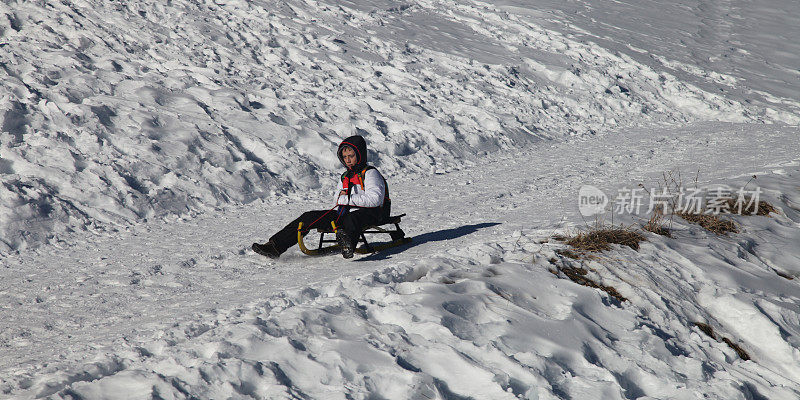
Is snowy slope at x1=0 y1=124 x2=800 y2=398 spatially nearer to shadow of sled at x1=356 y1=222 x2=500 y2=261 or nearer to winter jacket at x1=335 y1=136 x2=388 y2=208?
shadow of sled at x1=356 y1=222 x2=500 y2=261

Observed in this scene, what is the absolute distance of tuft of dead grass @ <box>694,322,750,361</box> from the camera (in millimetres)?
4419

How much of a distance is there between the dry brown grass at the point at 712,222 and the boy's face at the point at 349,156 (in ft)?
12.2

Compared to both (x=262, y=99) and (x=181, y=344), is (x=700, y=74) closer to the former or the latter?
(x=262, y=99)

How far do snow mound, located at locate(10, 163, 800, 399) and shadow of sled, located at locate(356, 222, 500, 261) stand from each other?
1.30 m

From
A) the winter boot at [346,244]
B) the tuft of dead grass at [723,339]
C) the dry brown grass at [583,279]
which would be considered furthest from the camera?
the winter boot at [346,244]

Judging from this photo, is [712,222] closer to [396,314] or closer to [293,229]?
[396,314]

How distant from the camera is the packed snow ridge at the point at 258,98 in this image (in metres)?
8.42

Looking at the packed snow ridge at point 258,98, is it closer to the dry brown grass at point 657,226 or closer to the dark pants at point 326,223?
the dark pants at point 326,223

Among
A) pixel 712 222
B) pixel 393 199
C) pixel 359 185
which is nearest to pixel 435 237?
pixel 359 185

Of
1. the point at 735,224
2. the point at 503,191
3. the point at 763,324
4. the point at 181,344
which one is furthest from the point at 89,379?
the point at 503,191

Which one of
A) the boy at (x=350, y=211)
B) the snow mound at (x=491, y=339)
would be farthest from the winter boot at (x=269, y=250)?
the snow mound at (x=491, y=339)

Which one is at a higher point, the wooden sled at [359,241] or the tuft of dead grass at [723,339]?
the tuft of dead grass at [723,339]

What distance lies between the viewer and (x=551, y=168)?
37.4 ft

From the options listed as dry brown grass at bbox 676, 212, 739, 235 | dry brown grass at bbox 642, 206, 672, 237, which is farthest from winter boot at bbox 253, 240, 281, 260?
dry brown grass at bbox 676, 212, 739, 235
